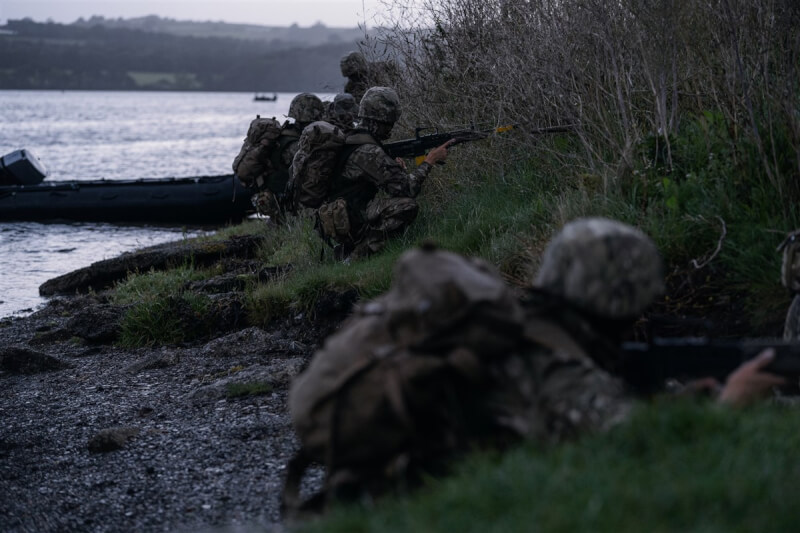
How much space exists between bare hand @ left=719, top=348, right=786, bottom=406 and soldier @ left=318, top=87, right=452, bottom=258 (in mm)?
5302

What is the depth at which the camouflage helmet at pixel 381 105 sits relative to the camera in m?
8.14

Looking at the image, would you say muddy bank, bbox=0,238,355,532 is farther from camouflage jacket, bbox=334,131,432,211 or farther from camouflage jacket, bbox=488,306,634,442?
camouflage jacket, bbox=334,131,432,211

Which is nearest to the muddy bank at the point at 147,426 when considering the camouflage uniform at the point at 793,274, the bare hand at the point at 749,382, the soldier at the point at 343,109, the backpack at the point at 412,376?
the backpack at the point at 412,376

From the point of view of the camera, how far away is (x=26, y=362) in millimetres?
7633

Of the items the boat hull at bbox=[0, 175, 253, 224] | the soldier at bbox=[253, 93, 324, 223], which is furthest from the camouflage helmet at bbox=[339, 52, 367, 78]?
the boat hull at bbox=[0, 175, 253, 224]

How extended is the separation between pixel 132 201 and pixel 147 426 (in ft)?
48.4

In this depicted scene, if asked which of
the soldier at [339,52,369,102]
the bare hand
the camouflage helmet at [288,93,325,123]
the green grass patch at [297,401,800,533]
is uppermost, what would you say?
the soldier at [339,52,369,102]

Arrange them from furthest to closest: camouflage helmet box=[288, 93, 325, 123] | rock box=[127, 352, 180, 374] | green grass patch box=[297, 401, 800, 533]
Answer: camouflage helmet box=[288, 93, 325, 123] < rock box=[127, 352, 180, 374] < green grass patch box=[297, 401, 800, 533]

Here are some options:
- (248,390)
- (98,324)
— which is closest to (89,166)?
(98,324)

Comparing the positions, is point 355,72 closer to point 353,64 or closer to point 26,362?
point 353,64

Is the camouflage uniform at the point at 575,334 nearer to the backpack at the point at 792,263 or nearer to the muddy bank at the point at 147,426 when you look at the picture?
the muddy bank at the point at 147,426

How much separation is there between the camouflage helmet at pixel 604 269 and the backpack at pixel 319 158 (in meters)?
5.31

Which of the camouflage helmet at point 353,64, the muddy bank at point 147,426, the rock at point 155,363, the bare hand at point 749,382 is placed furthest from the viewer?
the camouflage helmet at point 353,64

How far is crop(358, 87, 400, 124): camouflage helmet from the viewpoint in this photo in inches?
320
